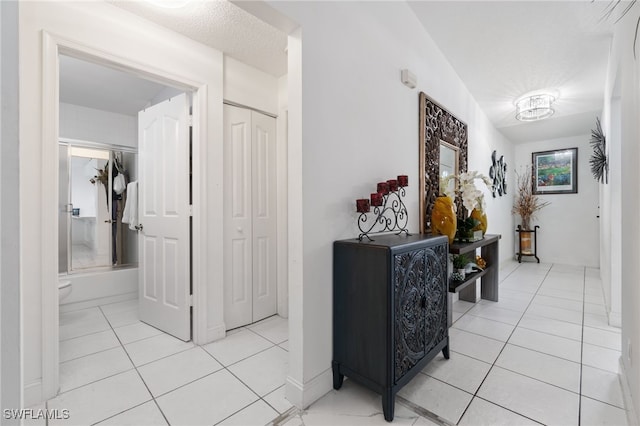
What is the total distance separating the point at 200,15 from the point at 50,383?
2476 millimetres

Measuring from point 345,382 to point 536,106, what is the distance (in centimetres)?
423

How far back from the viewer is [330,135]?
1660 millimetres

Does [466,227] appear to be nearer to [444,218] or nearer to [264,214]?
[444,218]

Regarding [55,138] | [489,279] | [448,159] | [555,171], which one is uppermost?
[555,171]

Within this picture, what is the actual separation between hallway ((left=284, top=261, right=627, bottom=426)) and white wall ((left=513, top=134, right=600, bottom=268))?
128 inches

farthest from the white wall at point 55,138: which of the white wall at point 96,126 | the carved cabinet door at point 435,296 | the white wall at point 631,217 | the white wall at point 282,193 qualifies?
the white wall at point 631,217

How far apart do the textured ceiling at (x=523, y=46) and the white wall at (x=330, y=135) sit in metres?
0.46

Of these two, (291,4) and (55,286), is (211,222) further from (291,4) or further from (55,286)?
(291,4)

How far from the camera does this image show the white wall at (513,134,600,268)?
531 centimetres

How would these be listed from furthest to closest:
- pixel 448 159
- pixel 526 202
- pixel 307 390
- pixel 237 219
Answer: pixel 526 202
pixel 448 159
pixel 237 219
pixel 307 390

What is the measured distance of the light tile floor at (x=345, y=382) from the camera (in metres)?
1.43

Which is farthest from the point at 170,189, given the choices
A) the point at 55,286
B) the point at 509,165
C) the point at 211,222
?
the point at 509,165

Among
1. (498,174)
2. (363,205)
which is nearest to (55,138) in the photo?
(363,205)

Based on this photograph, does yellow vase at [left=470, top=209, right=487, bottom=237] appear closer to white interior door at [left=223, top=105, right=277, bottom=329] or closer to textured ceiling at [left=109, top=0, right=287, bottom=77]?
white interior door at [left=223, top=105, right=277, bottom=329]
